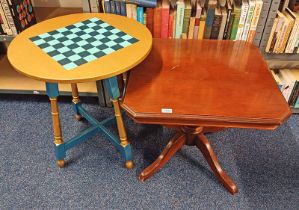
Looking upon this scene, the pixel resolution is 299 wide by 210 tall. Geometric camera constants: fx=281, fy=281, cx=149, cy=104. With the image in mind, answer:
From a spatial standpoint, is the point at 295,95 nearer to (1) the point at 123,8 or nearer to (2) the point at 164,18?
(2) the point at 164,18

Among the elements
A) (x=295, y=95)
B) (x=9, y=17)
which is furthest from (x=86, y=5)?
(x=295, y=95)

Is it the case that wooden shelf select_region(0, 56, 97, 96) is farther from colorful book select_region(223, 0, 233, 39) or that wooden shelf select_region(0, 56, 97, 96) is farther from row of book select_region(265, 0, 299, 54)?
row of book select_region(265, 0, 299, 54)

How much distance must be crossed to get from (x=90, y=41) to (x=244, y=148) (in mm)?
1033

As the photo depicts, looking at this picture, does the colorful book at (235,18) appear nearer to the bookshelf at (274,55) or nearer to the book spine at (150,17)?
the bookshelf at (274,55)

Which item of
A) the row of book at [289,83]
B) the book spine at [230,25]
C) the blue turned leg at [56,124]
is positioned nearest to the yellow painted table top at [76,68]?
the blue turned leg at [56,124]

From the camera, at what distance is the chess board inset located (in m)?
1.15

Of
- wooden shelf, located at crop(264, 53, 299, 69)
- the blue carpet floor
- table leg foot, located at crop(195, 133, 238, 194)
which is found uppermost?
wooden shelf, located at crop(264, 53, 299, 69)

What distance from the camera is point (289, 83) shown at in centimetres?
164

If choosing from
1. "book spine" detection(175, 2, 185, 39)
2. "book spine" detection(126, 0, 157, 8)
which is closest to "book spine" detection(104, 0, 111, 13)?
"book spine" detection(126, 0, 157, 8)

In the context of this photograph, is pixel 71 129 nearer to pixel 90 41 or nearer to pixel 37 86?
pixel 37 86

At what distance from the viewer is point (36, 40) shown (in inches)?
49.5

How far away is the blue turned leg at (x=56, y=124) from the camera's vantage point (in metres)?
1.19

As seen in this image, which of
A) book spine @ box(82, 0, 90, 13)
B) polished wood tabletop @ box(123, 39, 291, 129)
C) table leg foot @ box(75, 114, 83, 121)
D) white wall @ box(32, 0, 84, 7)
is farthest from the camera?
white wall @ box(32, 0, 84, 7)

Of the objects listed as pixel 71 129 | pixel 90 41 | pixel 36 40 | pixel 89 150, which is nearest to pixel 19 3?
pixel 36 40
